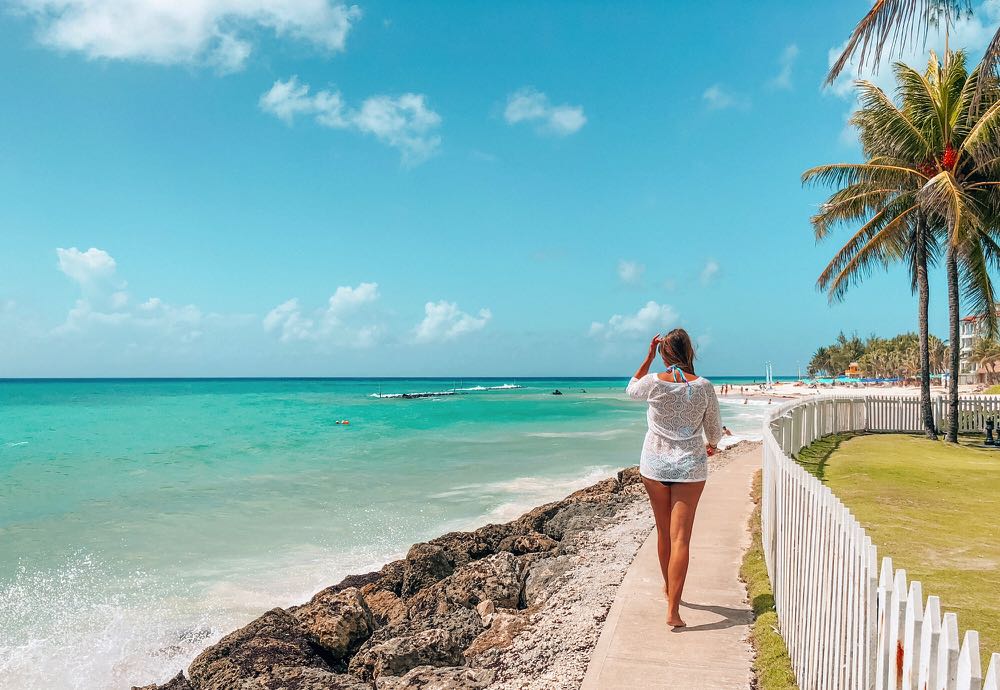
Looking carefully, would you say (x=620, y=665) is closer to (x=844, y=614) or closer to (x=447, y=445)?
(x=844, y=614)

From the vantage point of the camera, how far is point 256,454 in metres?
27.7

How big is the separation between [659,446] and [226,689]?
4.18 metres

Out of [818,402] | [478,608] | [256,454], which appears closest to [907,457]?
[818,402]

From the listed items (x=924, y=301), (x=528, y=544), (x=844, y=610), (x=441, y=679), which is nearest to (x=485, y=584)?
(x=528, y=544)

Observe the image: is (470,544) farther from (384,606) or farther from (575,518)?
(384,606)

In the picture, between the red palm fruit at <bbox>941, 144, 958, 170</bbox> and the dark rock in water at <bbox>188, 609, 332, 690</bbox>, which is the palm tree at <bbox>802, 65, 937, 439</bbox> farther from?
the dark rock in water at <bbox>188, 609, 332, 690</bbox>

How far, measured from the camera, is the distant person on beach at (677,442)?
4.60 m

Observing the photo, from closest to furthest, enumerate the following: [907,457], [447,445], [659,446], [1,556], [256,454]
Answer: [659,446] < [1,556] < [907,457] < [256,454] < [447,445]

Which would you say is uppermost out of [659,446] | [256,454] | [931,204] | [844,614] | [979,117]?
[979,117]

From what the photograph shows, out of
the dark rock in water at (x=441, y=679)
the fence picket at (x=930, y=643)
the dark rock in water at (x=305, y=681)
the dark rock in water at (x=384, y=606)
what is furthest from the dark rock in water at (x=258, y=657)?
the fence picket at (x=930, y=643)

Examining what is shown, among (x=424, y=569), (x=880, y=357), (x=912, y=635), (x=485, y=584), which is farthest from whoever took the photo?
(x=880, y=357)

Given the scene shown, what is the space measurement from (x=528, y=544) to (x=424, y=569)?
158 centimetres

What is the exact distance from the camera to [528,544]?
9.09 meters

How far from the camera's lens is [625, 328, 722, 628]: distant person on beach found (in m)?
4.60
